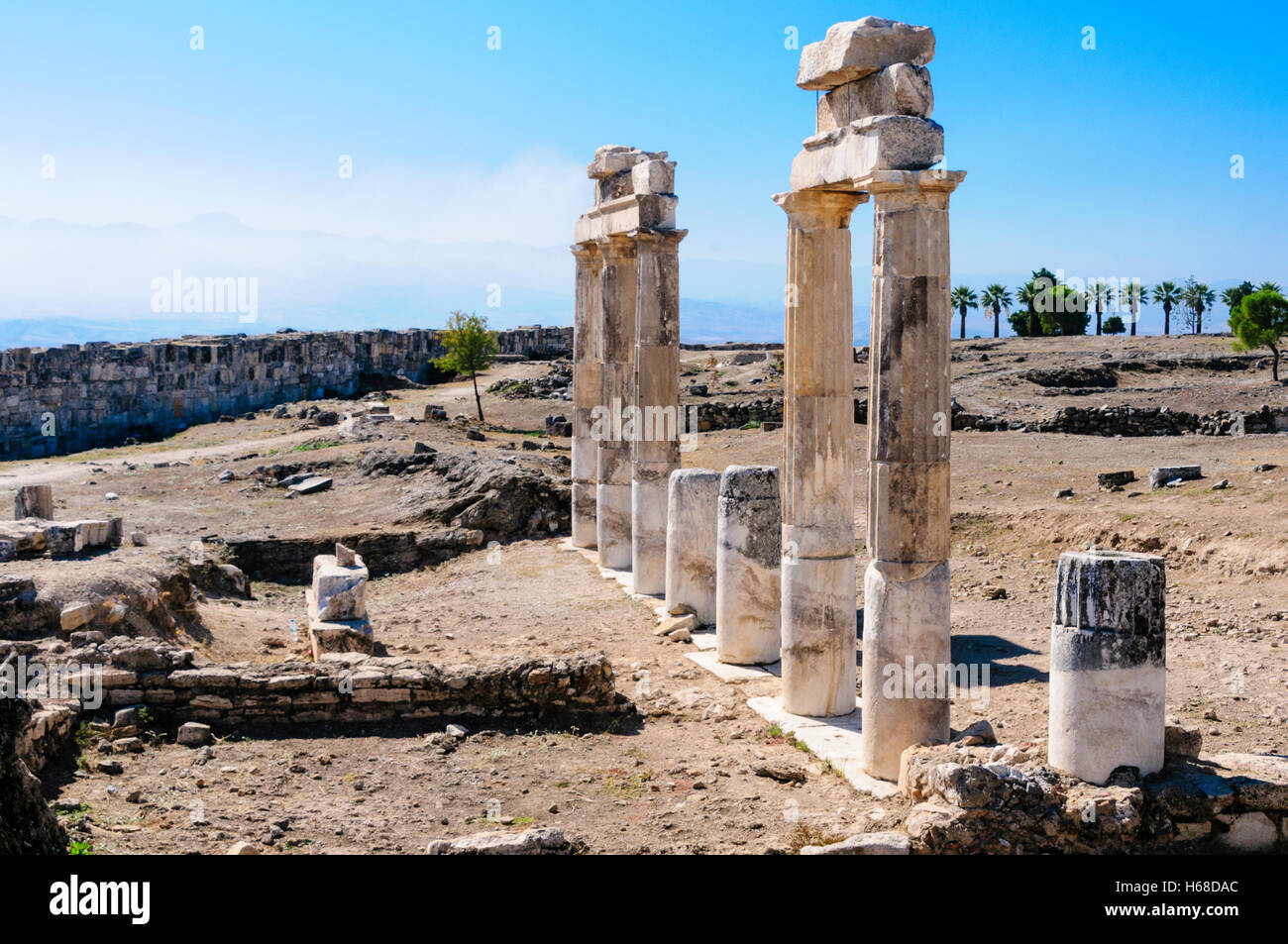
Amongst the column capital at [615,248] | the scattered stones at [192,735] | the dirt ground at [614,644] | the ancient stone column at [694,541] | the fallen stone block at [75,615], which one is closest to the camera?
the dirt ground at [614,644]

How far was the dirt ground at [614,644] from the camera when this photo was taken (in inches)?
346

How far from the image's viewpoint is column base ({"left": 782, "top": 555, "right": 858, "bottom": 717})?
37.1 feet

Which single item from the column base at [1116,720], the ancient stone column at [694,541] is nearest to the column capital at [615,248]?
the ancient stone column at [694,541]

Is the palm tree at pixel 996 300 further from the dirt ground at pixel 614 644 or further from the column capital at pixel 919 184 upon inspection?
the column capital at pixel 919 184

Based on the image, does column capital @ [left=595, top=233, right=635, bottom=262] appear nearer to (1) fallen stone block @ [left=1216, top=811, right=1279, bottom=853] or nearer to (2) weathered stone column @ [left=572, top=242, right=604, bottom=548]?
(2) weathered stone column @ [left=572, top=242, right=604, bottom=548]

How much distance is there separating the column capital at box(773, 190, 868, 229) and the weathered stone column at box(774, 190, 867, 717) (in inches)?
2.3

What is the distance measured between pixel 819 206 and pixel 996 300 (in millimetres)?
73381

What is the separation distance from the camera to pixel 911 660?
30.9 ft

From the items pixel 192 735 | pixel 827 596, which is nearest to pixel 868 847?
pixel 827 596

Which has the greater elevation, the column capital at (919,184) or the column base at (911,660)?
the column capital at (919,184)

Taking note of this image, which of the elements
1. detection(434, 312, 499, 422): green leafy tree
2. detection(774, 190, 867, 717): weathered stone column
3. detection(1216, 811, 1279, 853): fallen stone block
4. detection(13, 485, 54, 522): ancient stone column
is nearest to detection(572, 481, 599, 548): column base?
detection(13, 485, 54, 522): ancient stone column

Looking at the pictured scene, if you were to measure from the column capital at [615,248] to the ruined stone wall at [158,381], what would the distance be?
919 inches
